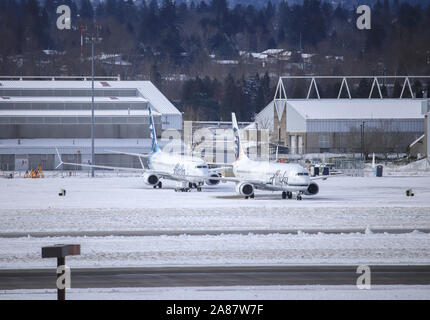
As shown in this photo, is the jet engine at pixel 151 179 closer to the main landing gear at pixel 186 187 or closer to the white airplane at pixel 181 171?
the white airplane at pixel 181 171

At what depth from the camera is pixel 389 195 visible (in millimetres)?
63812

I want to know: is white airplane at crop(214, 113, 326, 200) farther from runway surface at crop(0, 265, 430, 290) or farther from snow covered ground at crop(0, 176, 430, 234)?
runway surface at crop(0, 265, 430, 290)

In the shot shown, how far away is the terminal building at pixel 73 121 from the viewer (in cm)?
11394

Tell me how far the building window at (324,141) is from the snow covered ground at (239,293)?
106 meters

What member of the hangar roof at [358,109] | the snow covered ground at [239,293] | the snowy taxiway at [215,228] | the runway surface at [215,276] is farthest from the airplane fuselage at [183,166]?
the hangar roof at [358,109]

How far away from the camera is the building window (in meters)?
129

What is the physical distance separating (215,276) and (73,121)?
100377mm

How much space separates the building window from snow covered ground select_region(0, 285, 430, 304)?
10599 centimetres

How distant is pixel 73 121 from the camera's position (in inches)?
4875

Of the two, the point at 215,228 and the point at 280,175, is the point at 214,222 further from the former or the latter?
the point at 280,175

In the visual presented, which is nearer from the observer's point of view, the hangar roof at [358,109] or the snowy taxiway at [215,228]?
the snowy taxiway at [215,228]

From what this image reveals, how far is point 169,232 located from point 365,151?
84424 mm
